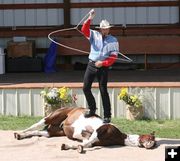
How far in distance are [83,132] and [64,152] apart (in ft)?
1.60

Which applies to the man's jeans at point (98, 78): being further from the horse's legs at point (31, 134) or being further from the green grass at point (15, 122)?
the green grass at point (15, 122)

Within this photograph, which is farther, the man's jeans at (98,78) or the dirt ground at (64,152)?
the man's jeans at (98,78)

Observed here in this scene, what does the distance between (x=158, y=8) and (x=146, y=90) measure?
19.4ft

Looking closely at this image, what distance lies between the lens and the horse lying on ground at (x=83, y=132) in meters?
7.88

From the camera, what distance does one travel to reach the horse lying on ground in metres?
7.88

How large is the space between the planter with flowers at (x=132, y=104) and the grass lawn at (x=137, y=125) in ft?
0.55

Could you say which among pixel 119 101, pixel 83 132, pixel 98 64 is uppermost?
pixel 98 64

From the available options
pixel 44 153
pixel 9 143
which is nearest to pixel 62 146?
pixel 44 153

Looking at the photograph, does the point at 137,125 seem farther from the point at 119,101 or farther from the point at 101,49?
the point at 101,49

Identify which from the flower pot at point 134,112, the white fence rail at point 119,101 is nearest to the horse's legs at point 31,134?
the white fence rail at point 119,101

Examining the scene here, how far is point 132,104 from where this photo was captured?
34.4 ft

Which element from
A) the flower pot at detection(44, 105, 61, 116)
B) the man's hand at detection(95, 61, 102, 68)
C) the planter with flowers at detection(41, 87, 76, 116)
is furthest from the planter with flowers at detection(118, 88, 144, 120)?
the man's hand at detection(95, 61, 102, 68)

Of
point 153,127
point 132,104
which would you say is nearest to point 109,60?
point 153,127

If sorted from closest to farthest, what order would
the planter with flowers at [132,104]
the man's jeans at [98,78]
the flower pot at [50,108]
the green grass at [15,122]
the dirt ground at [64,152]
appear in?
the dirt ground at [64,152], the man's jeans at [98,78], the green grass at [15,122], the planter with flowers at [132,104], the flower pot at [50,108]
